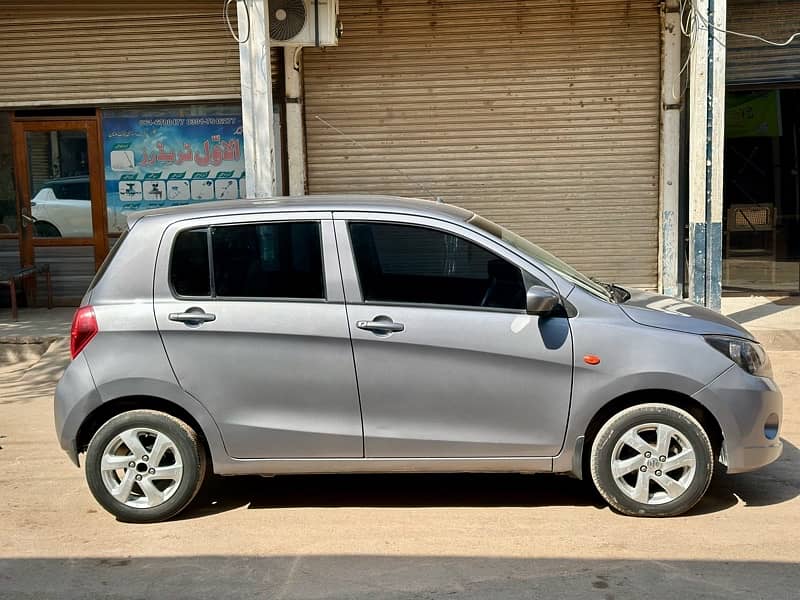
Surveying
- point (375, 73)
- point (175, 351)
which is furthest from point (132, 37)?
point (175, 351)

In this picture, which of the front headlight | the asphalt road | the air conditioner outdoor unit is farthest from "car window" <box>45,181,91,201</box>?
the front headlight

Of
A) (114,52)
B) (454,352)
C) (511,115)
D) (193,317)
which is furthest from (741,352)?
(114,52)

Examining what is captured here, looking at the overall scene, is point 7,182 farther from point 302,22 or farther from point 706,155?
point 706,155

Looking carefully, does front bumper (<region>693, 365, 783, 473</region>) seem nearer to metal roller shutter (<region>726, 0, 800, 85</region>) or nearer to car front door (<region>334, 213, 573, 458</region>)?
car front door (<region>334, 213, 573, 458</region>)

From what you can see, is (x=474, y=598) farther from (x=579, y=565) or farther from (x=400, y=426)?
(x=400, y=426)

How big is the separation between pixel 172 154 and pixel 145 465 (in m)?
7.19

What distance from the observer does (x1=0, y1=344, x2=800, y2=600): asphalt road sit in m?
4.25

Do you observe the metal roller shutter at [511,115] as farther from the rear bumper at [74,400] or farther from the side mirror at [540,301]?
the rear bumper at [74,400]

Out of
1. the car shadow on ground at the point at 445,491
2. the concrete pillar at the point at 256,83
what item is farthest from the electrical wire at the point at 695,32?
the car shadow on ground at the point at 445,491

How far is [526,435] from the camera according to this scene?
4965mm

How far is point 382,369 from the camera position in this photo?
16.2 ft

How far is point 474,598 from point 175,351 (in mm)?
2057

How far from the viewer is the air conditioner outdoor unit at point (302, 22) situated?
397 inches

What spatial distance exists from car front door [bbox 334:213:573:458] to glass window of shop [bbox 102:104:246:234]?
6.88m
